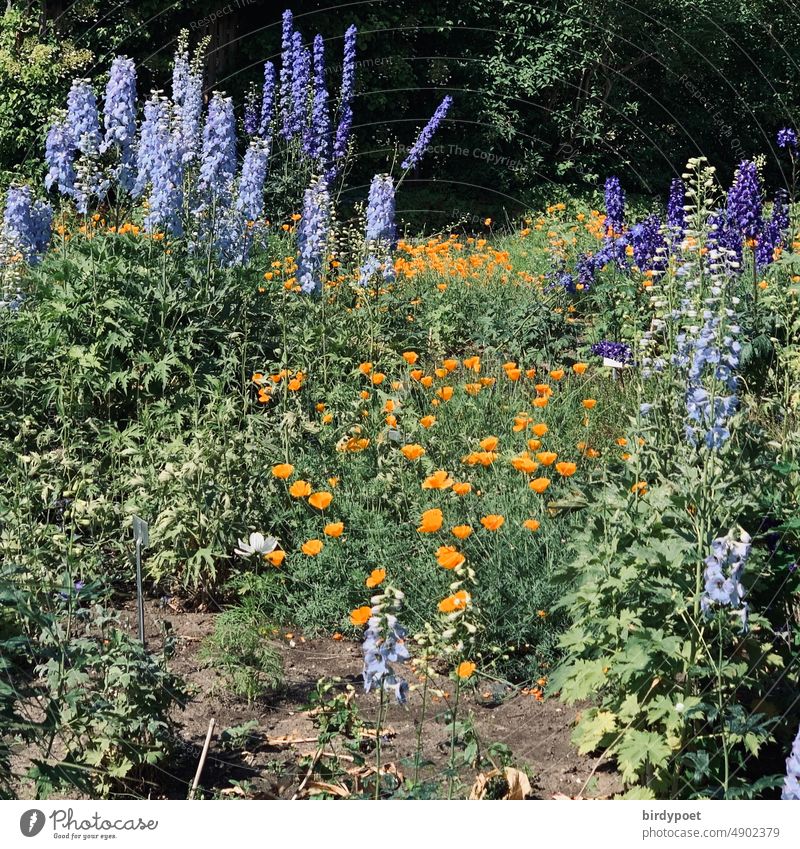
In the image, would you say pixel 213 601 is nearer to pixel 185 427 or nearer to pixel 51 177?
pixel 185 427

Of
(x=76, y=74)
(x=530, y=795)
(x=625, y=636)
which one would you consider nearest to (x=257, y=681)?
(x=530, y=795)

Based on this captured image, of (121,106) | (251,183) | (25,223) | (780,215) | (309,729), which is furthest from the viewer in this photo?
(780,215)

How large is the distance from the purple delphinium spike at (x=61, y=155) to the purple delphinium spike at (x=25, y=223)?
0.47 ft

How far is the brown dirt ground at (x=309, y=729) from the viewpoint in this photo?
132 inches

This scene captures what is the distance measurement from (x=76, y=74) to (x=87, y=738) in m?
9.99

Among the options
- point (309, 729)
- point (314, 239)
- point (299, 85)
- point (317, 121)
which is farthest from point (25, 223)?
point (309, 729)

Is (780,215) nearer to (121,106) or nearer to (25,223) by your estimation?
(121,106)

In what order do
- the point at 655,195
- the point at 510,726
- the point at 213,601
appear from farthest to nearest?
the point at 655,195 < the point at 213,601 < the point at 510,726

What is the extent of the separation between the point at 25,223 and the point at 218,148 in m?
1.17

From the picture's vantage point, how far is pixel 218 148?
19.5ft

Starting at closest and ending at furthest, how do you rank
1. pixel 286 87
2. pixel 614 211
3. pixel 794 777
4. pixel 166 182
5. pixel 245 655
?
pixel 794 777 < pixel 245 655 < pixel 166 182 < pixel 614 211 < pixel 286 87

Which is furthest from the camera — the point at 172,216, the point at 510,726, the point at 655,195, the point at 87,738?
the point at 655,195

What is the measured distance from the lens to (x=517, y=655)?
13.4 feet

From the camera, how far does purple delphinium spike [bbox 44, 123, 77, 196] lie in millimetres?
6156
